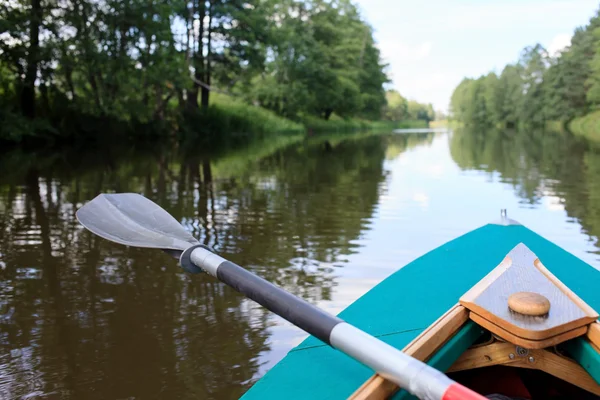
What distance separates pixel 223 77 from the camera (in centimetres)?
2856

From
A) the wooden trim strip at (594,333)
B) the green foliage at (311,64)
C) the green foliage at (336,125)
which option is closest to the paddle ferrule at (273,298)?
the wooden trim strip at (594,333)

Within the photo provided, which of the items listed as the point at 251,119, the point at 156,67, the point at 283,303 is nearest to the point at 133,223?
the point at 283,303

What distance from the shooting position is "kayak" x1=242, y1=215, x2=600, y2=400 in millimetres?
1540

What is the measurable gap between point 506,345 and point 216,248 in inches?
146

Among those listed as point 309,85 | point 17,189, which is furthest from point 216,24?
point 17,189

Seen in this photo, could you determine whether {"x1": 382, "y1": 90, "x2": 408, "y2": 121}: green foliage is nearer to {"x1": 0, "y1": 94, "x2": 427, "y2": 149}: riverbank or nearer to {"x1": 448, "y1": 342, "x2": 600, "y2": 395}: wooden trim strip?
{"x1": 0, "y1": 94, "x2": 427, "y2": 149}: riverbank

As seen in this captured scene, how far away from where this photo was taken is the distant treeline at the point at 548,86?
156ft

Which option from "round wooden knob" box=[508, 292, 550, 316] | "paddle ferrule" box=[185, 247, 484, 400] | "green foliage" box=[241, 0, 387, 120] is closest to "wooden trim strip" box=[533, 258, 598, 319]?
"round wooden knob" box=[508, 292, 550, 316]

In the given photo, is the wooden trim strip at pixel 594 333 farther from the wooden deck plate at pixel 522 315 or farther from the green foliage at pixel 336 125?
the green foliage at pixel 336 125

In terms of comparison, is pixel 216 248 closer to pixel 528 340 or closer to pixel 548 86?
pixel 528 340

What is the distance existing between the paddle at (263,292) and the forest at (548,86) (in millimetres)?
45451

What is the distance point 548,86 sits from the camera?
5375 cm

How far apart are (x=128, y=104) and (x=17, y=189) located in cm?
1245

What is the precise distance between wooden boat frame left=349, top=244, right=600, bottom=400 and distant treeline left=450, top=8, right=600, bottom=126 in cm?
4579
